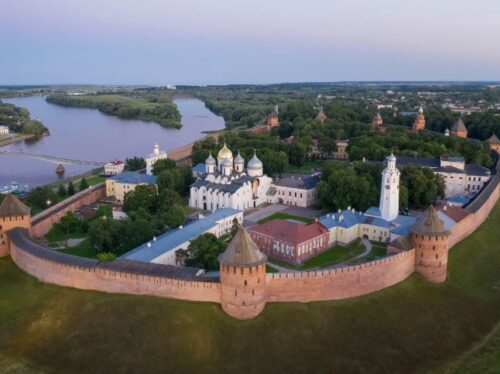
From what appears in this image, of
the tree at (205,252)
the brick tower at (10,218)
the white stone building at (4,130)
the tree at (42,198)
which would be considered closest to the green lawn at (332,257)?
the tree at (205,252)

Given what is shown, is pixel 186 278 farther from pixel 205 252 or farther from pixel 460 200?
pixel 460 200

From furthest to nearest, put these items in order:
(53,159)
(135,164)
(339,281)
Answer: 1. (53,159)
2. (135,164)
3. (339,281)

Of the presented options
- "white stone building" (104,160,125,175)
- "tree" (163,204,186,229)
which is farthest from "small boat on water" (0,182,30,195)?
"tree" (163,204,186,229)

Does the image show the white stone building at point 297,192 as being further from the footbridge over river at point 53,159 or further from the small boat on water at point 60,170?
the small boat on water at point 60,170

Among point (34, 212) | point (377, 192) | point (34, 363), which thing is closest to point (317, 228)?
point (377, 192)

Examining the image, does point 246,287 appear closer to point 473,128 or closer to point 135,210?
point 135,210

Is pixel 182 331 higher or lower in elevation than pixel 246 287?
lower

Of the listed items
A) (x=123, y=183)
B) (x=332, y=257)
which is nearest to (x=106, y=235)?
(x=332, y=257)
